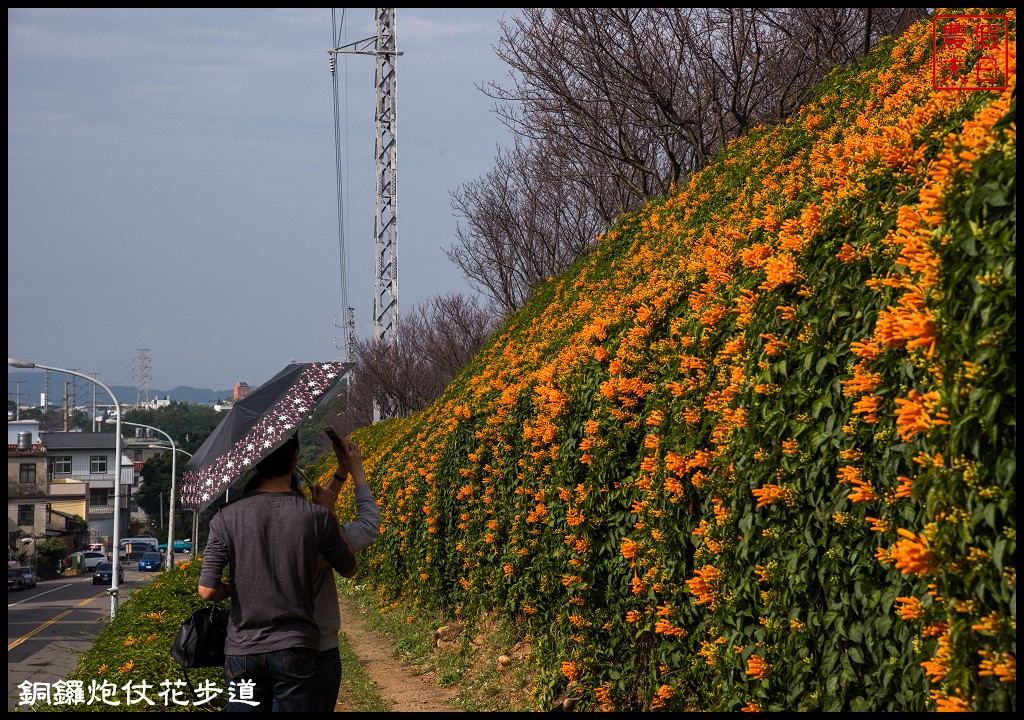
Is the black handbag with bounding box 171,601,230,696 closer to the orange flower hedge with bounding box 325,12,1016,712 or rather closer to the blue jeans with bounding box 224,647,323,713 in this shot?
the blue jeans with bounding box 224,647,323,713

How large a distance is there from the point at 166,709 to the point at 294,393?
7.02 ft

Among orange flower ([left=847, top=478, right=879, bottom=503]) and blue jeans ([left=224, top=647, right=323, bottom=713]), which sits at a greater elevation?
orange flower ([left=847, top=478, right=879, bottom=503])

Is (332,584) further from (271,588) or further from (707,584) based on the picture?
(707,584)

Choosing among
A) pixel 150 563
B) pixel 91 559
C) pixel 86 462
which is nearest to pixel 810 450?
pixel 150 563

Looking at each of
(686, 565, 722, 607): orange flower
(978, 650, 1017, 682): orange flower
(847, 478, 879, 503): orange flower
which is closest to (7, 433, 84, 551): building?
(686, 565, 722, 607): orange flower

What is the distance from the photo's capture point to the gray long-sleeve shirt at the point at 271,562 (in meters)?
3.93

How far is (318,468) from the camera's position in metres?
35.7

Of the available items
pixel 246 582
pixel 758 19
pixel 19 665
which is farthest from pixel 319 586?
pixel 19 665

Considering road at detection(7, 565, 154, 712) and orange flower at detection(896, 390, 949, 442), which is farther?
road at detection(7, 565, 154, 712)

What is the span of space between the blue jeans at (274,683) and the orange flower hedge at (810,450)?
6.00 feet

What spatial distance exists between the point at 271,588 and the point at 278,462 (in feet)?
1.89

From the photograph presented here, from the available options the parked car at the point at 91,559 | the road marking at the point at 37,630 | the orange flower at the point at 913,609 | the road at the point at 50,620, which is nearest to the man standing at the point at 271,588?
the orange flower at the point at 913,609

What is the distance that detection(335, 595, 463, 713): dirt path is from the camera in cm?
841

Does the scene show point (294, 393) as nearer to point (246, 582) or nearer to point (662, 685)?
point (246, 582)
